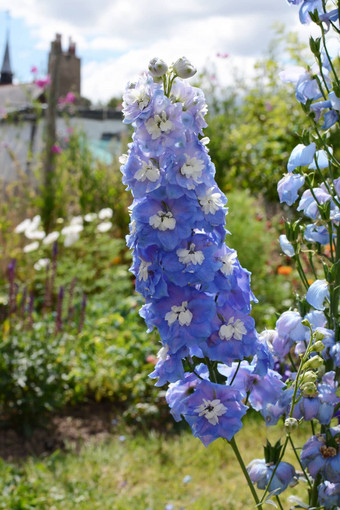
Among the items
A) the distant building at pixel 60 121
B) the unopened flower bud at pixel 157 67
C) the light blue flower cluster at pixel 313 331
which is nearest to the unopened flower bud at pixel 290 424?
the light blue flower cluster at pixel 313 331

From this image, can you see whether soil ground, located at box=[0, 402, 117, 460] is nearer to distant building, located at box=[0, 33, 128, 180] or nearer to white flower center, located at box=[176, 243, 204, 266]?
white flower center, located at box=[176, 243, 204, 266]

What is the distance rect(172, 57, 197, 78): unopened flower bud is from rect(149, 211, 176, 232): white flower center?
25 cm

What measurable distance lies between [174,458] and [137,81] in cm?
243

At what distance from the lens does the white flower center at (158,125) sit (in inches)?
43.8

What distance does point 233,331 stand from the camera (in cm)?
118

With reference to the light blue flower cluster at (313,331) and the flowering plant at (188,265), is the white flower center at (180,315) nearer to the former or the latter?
the flowering plant at (188,265)

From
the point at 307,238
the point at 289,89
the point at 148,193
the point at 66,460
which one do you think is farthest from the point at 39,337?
the point at 289,89

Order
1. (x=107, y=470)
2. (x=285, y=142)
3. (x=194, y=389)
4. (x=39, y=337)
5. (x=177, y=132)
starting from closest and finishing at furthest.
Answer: (x=177, y=132), (x=194, y=389), (x=107, y=470), (x=39, y=337), (x=285, y=142)

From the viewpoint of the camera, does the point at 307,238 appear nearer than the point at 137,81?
No

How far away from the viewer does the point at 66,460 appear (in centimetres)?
313

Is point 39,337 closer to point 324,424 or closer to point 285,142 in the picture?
point 324,424

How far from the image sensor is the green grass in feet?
8.95

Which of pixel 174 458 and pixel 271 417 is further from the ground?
pixel 271 417

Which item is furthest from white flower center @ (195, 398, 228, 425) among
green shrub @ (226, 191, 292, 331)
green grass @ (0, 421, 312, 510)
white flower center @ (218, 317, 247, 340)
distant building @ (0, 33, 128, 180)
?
distant building @ (0, 33, 128, 180)
